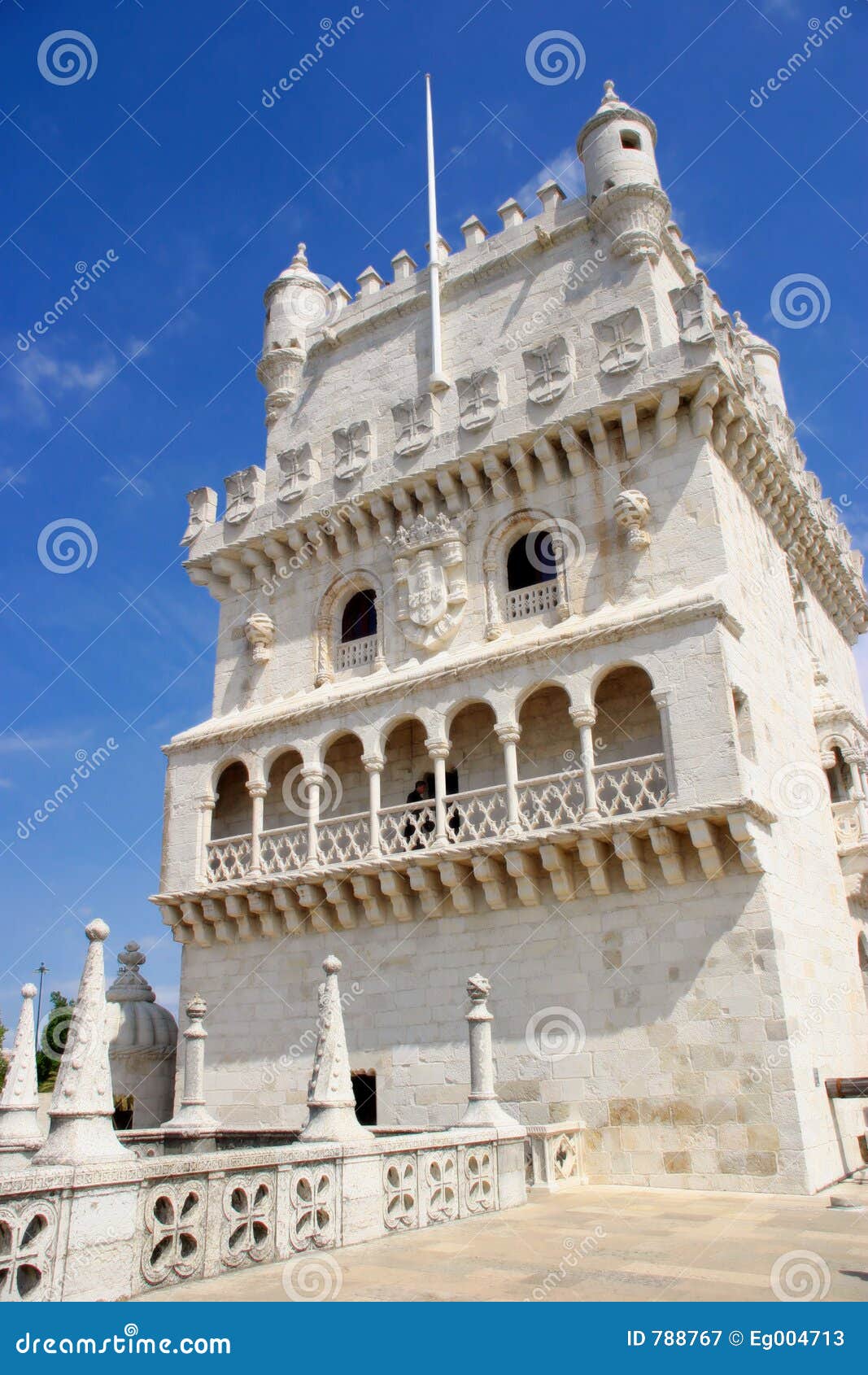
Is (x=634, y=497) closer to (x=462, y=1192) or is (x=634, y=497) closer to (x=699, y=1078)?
(x=699, y=1078)

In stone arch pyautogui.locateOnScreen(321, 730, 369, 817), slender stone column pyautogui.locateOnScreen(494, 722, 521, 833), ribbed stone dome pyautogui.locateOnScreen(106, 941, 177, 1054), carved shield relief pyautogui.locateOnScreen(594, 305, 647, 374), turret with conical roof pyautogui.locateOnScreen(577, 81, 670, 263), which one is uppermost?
turret with conical roof pyautogui.locateOnScreen(577, 81, 670, 263)

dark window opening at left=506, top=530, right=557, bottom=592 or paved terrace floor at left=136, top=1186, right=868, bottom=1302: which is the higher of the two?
dark window opening at left=506, top=530, right=557, bottom=592

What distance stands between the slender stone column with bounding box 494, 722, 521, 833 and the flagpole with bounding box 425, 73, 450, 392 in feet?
26.8

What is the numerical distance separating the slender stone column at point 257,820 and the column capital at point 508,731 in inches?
220

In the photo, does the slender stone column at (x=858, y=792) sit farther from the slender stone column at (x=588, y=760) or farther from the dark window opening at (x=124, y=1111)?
the dark window opening at (x=124, y=1111)

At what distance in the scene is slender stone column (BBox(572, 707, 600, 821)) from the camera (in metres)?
16.4

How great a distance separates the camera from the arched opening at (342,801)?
1945 centimetres

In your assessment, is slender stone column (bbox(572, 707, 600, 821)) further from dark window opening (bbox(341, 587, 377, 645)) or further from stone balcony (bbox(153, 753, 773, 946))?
dark window opening (bbox(341, 587, 377, 645))

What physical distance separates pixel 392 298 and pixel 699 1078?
59.0ft

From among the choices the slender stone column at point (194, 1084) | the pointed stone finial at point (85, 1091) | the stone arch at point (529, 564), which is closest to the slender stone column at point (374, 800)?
the stone arch at point (529, 564)

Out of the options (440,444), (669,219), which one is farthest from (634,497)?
(669,219)

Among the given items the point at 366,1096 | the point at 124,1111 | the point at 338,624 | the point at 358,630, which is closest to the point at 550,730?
the point at 358,630

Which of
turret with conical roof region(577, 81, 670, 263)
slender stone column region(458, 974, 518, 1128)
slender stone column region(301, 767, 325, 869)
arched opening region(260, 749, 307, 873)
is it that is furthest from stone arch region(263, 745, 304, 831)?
turret with conical roof region(577, 81, 670, 263)

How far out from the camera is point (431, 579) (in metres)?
20.0
